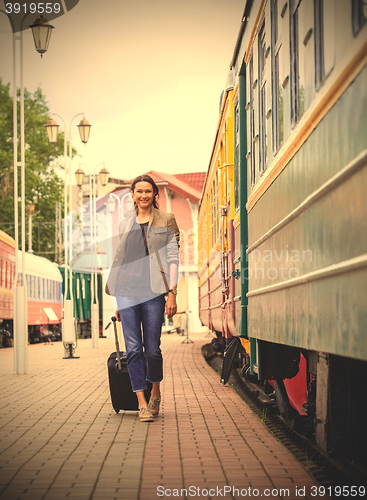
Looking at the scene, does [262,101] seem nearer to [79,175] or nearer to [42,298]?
[79,175]

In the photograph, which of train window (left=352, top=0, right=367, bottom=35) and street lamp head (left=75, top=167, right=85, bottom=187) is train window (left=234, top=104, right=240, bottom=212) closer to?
train window (left=352, top=0, right=367, bottom=35)

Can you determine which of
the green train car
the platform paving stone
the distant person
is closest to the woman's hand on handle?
the distant person

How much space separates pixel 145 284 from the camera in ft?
17.6

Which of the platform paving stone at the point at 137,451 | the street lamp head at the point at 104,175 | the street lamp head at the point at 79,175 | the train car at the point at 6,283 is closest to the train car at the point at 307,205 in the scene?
the platform paving stone at the point at 137,451

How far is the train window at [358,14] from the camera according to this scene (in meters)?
2.26

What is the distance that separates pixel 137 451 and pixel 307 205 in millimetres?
2041

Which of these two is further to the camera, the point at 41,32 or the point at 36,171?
the point at 36,171

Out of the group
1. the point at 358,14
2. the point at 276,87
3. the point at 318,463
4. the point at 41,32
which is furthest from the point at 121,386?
the point at 41,32

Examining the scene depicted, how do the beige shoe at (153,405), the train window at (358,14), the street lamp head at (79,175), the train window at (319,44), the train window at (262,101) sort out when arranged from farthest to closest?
1. the street lamp head at (79,175)
2. the beige shoe at (153,405)
3. the train window at (262,101)
4. the train window at (319,44)
5. the train window at (358,14)

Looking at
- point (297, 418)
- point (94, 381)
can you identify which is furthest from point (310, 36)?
point (94, 381)

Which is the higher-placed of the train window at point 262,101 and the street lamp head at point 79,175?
the street lamp head at point 79,175

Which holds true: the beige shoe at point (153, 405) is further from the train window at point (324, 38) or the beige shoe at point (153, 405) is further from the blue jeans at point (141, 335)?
the train window at point (324, 38)

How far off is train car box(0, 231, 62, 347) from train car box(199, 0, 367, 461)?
56.9 ft

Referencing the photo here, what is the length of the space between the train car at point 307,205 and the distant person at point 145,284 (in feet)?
2.34
